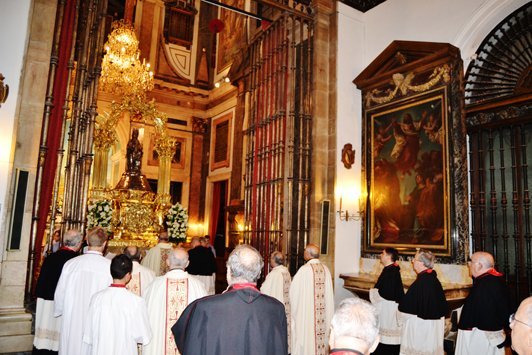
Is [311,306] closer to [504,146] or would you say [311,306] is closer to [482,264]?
[482,264]

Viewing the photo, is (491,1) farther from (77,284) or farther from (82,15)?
(77,284)

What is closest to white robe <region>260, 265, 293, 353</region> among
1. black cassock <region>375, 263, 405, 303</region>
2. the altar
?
black cassock <region>375, 263, 405, 303</region>

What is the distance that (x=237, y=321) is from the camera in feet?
9.20

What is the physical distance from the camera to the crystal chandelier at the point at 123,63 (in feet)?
41.8

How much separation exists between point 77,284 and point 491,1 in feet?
24.6

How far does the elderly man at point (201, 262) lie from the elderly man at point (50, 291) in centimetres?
421

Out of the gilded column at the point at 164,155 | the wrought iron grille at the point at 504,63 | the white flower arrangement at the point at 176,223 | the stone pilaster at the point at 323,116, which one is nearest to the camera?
the wrought iron grille at the point at 504,63

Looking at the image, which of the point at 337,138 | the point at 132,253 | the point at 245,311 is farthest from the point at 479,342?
the point at 337,138

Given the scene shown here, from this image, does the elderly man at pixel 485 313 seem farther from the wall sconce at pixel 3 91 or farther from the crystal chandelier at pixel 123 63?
the crystal chandelier at pixel 123 63

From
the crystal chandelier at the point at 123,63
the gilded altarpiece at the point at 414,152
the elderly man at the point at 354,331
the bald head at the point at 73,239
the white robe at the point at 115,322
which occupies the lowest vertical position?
the white robe at the point at 115,322

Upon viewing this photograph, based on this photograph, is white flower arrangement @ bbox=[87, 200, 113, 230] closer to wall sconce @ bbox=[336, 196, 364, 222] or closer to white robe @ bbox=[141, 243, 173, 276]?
white robe @ bbox=[141, 243, 173, 276]

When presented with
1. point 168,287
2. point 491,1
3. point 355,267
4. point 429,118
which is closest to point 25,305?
point 168,287

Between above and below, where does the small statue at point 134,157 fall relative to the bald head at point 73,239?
above

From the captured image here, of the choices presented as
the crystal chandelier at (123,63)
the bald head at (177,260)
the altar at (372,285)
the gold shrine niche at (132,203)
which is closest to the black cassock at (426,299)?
the altar at (372,285)
